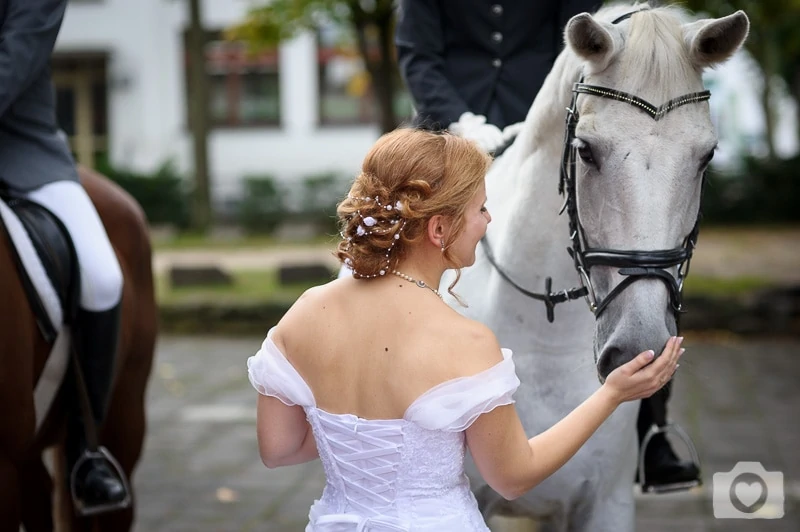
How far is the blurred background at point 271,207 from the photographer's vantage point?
21.2 feet

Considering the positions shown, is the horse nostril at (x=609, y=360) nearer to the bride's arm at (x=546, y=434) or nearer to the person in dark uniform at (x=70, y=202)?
the bride's arm at (x=546, y=434)

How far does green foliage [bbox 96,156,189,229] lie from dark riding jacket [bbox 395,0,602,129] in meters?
17.6

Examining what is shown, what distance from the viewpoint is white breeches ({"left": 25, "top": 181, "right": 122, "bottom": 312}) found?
399cm

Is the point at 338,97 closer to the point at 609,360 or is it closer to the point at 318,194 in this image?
the point at 318,194

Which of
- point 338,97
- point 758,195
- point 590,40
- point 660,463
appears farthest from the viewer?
point 338,97

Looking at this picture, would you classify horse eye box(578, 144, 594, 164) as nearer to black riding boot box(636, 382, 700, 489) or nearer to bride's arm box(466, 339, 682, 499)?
bride's arm box(466, 339, 682, 499)

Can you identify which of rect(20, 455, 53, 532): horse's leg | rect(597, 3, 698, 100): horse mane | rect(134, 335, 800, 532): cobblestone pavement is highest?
rect(597, 3, 698, 100): horse mane

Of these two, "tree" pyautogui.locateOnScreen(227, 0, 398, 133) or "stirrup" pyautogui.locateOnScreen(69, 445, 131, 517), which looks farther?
"tree" pyautogui.locateOnScreen(227, 0, 398, 133)

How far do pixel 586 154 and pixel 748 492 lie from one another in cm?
410

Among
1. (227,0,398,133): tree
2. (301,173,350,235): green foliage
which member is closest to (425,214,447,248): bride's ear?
(227,0,398,133): tree

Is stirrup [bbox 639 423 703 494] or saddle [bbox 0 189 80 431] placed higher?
saddle [bbox 0 189 80 431]

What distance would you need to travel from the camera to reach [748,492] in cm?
600

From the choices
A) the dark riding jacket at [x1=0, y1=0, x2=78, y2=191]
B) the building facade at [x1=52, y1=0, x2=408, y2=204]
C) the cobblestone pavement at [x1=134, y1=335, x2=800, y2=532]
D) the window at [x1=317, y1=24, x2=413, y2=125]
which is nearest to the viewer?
the dark riding jacket at [x1=0, y1=0, x2=78, y2=191]

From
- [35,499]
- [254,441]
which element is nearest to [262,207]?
[254,441]
